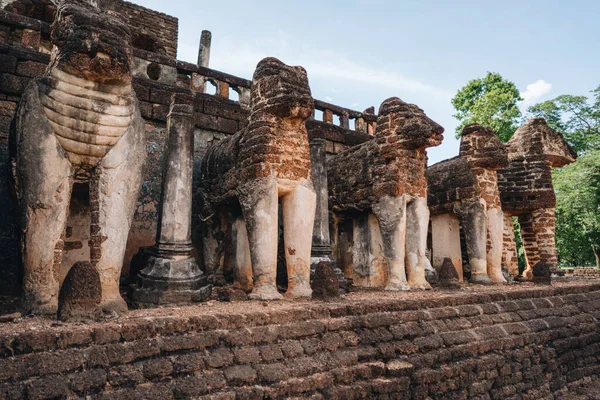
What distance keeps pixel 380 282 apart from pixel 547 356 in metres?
2.62

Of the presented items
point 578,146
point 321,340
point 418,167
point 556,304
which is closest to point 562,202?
point 578,146

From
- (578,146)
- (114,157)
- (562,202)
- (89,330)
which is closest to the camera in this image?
(89,330)

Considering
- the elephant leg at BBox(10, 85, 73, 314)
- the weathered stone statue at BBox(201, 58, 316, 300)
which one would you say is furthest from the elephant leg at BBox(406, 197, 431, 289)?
the elephant leg at BBox(10, 85, 73, 314)

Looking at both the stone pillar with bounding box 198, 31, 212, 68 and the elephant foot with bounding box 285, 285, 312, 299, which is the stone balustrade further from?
the stone pillar with bounding box 198, 31, 212, 68

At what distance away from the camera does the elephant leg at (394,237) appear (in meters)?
6.31

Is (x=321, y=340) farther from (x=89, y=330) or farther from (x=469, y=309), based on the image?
(x=469, y=309)

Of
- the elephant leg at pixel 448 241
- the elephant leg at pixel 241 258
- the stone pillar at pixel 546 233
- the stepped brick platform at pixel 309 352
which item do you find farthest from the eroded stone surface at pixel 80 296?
the stone pillar at pixel 546 233

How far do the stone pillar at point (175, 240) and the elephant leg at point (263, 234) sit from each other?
2.47ft

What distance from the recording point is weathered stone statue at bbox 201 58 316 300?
5.01 meters

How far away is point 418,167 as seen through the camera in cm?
681

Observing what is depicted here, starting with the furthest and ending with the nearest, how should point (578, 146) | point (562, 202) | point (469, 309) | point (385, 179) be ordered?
point (578, 146) < point (562, 202) < point (385, 179) < point (469, 309)

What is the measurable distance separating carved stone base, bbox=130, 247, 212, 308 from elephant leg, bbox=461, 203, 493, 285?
16.9 feet

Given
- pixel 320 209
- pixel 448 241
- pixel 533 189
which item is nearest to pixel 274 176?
pixel 320 209

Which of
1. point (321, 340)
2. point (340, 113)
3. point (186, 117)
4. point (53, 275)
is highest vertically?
point (340, 113)
